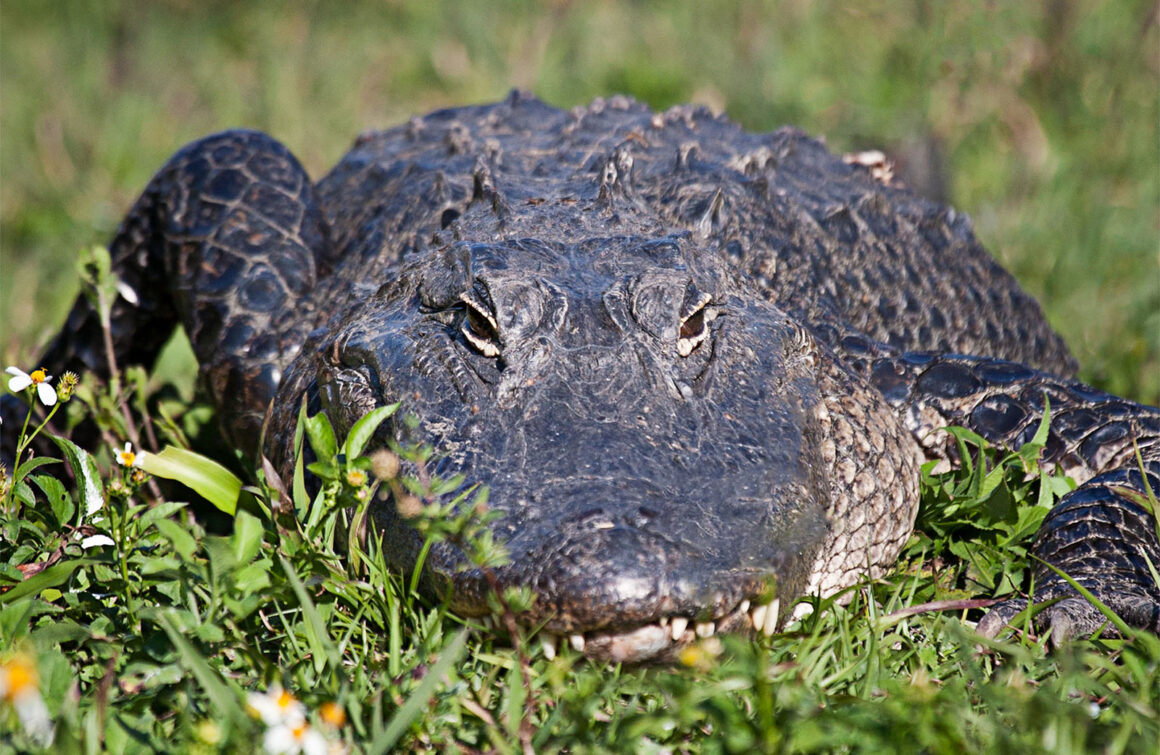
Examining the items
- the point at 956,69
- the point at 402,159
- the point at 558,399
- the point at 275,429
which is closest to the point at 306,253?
the point at 402,159

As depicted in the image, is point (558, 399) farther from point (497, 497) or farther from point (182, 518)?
point (182, 518)

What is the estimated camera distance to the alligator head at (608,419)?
207 cm

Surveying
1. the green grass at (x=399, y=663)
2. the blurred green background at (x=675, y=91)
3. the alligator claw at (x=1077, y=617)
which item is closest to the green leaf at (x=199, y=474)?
the green grass at (x=399, y=663)

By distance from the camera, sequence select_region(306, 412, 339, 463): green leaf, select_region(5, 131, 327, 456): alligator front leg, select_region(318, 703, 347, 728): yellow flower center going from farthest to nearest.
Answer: select_region(5, 131, 327, 456): alligator front leg
select_region(306, 412, 339, 463): green leaf
select_region(318, 703, 347, 728): yellow flower center

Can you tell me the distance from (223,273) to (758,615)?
8.30ft

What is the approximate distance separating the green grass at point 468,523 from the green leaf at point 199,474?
9cm

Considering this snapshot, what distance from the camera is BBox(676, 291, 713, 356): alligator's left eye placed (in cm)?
272

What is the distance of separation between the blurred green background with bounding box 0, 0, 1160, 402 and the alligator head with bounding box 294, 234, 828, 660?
9.01 ft

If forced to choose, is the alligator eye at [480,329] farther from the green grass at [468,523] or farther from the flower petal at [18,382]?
the flower petal at [18,382]

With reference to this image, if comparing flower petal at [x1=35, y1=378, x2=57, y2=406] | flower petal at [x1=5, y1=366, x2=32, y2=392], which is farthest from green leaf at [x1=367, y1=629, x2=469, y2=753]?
flower petal at [x1=5, y1=366, x2=32, y2=392]

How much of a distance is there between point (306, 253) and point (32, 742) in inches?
98.9

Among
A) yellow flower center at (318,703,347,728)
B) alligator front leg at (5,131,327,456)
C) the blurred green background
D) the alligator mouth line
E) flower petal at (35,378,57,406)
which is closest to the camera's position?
yellow flower center at (318,703,347,728)

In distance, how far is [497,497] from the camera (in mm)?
2256

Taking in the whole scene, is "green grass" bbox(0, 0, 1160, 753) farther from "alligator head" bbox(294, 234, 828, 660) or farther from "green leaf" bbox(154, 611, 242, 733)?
"alligator head" bbox(294, 234, 828, 660)
